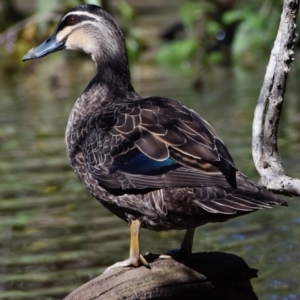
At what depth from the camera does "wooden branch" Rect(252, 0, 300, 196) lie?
417cm

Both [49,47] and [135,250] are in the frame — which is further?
[49,47]

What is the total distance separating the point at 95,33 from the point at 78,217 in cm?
208

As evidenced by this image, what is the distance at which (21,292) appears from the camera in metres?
5.78

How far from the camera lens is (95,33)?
590 centimetres

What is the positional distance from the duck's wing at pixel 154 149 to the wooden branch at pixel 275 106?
10.7 inches

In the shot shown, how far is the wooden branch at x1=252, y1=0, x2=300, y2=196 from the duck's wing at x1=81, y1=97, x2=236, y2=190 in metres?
0.27

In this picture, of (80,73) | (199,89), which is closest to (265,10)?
(199,89)

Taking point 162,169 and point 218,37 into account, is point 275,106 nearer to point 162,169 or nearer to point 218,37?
point 162,169

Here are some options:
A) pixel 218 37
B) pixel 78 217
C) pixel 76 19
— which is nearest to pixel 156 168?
pixel 76 19

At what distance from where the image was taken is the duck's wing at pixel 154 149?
4547mm

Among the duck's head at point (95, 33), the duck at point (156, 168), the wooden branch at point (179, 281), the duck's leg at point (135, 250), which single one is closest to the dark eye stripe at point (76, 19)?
the duck's head at point (95, 33)

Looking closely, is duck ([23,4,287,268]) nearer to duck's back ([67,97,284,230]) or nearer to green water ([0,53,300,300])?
duck's back ([67,97,284,230])

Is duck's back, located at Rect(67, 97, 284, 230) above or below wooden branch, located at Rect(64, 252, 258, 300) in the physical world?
above

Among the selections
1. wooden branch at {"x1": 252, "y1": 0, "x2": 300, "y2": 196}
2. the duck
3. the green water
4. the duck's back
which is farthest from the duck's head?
wooden branch at {"x1": 252, "y1": 0, "x2": 300, "y2": 196}
